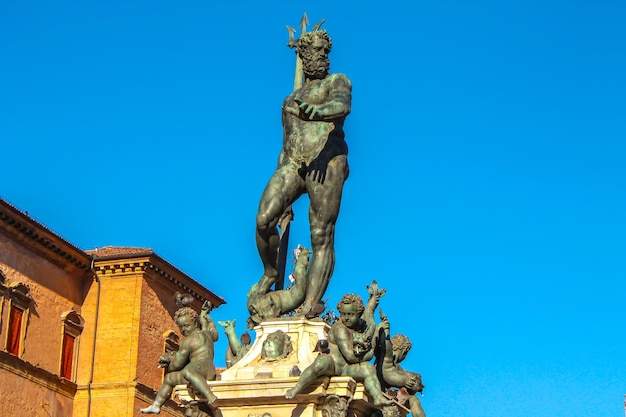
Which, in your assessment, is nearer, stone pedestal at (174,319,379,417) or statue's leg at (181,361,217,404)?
stone pedestal at (174,319,379,417)

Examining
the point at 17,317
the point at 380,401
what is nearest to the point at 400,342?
the point at 380,401

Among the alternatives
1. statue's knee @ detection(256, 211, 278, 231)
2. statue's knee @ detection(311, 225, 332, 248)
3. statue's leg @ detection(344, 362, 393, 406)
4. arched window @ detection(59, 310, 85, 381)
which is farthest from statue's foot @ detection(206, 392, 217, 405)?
arched window @ detection(59, 310, 85, 381)

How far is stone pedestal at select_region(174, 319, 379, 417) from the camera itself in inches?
377

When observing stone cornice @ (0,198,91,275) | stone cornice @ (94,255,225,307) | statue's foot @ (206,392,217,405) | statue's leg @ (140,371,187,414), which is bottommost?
statue's foot @ (206,392,217,405)

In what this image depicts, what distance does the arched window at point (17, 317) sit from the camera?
39531mm

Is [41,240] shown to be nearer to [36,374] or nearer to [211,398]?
[36,374]

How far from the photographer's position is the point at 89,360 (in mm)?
44406

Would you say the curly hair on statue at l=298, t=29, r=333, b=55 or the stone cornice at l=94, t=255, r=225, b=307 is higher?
the stone cornice at l=94, t=255, r=225, b=307

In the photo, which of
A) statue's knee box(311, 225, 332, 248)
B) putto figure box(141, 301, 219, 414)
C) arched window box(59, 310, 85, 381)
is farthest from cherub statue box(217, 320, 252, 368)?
arched window box(59, 310, 85, 381)

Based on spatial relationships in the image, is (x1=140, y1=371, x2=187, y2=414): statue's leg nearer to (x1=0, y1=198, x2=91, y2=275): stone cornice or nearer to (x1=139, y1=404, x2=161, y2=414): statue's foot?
(x1=139, y1=404, x2=161, y2=414): statue's foot

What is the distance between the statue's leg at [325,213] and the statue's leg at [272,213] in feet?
0.58

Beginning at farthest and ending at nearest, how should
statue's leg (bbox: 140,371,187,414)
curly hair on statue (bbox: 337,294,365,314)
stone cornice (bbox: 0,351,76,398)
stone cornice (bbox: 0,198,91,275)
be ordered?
stone cornice (bbox: 0,198,91,275) → stone cornice (bbox: 0,351,76,398) → statue's leg (bbox: 140,371,187,414) → curly hair on statue (bbox: 337,294,365,314)

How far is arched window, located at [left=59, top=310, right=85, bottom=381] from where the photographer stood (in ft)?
142

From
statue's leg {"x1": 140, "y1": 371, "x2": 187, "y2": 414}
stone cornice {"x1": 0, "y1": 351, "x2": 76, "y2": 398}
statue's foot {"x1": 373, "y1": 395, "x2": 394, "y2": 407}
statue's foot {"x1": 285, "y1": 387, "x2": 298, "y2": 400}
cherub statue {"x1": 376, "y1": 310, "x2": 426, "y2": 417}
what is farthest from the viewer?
stone cornice {"x1": 0, "y1": 351, "x2": 76, "y2": 398}
